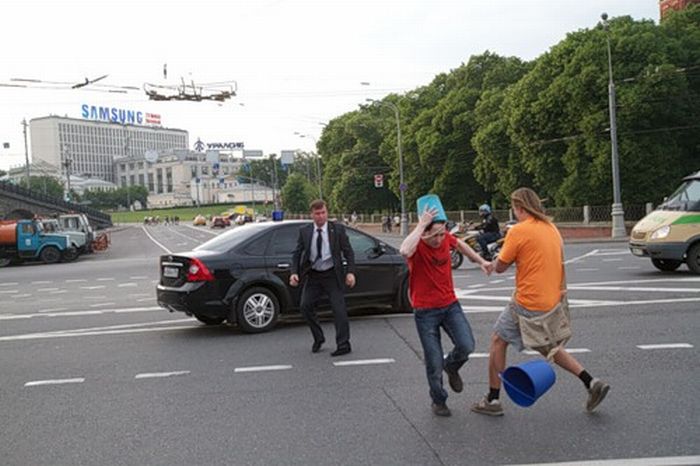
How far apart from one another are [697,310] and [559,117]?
1111 inches

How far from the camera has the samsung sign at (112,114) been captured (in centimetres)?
13211

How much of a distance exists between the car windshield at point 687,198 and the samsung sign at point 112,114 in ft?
420

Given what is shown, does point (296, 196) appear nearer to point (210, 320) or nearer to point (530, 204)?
point (210, 320)

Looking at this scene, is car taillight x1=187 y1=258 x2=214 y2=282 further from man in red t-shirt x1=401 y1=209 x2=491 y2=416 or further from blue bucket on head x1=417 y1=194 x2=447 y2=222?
blue bucket on head x1=417 y1=194 x2=447 y2=222

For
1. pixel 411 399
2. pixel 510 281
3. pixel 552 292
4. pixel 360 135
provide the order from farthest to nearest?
pixel 360 135 < pixel 510 281 < pixel 411 399 < pixel 552 292

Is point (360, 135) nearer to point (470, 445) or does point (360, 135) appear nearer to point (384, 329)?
point (384, 329)

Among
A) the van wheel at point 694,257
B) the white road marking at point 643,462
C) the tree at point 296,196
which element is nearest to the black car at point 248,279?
the white road marking at point 643,462

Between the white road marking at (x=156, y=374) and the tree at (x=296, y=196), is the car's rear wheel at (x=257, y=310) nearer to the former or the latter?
the white road marking at (x=156, y=374)

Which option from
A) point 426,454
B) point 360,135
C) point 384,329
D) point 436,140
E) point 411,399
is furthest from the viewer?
point 360,135

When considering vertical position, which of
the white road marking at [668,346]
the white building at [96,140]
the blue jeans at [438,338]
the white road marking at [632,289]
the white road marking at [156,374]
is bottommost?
the white road marking at [668,346]

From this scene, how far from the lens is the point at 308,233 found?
8578 millimetres

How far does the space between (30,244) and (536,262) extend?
33245mm

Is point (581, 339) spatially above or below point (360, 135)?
below

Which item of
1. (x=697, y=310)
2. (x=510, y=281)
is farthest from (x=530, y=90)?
(x=697, y=310)
